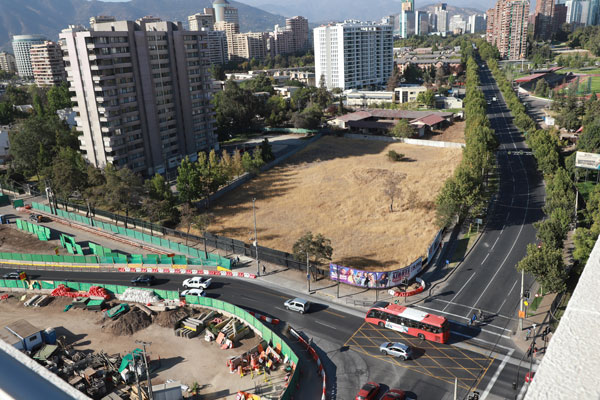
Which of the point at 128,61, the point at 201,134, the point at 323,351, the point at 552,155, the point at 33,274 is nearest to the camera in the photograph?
the point at 323,351

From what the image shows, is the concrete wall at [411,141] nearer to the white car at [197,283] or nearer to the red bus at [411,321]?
the red bus at [411,321]

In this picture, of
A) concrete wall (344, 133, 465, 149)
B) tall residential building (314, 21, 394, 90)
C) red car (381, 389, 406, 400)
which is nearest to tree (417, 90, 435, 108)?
concrete wall (344, 133, 465, 149)

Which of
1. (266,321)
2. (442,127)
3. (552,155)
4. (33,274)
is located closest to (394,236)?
(266,321)

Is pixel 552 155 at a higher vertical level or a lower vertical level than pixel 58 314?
higher

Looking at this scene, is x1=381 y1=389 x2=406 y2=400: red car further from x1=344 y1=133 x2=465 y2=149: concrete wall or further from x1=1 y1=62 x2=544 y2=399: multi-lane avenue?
x1=344 y1=133 x2=465 y2=149: concrete wall

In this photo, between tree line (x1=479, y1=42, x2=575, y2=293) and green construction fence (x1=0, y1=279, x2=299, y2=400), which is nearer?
green construction fence (x1=0, y1=279, x2=299, y2=400)

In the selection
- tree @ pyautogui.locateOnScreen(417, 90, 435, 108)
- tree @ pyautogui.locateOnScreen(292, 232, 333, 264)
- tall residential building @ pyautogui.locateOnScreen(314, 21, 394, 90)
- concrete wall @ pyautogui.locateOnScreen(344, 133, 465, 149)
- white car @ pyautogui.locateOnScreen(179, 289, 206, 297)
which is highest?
tall residential building @ pyautogui.locateOnScreen(314, 21, 394, 90)

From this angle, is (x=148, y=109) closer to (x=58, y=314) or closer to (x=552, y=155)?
(x=58, y=314)
